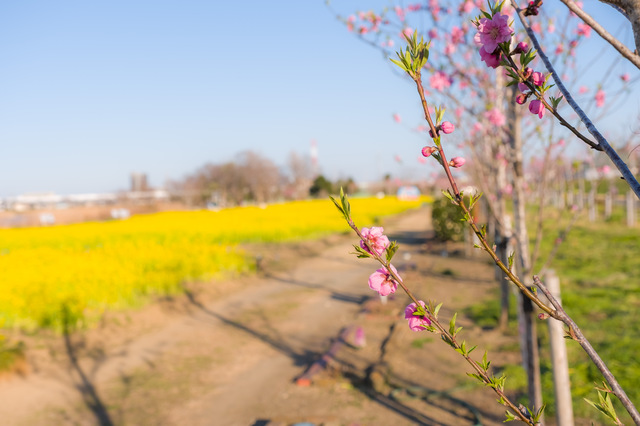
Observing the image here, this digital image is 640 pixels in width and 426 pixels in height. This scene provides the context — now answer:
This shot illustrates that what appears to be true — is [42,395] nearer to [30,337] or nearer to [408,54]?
[30,337]

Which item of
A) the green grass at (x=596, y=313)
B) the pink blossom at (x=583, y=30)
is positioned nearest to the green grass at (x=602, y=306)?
the green grass at (x=596, y=313)

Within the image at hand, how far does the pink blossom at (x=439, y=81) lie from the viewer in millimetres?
4994

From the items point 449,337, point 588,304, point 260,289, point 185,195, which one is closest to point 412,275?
point 260,289

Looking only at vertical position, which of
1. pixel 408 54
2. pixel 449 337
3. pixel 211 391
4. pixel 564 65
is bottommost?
pixel 211 391

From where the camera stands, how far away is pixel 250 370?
584 cm

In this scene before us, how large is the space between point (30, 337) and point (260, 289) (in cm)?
449

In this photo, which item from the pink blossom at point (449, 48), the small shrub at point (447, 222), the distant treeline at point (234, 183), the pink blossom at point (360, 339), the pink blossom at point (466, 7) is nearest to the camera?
the pink blossom at point (466, 7)

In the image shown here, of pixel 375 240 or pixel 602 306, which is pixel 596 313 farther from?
pixel 375 240

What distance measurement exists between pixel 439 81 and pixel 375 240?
162 inches

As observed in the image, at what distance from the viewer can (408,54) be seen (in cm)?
104

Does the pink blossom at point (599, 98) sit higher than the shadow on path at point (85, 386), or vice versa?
the pink blossom at point (599, 98)

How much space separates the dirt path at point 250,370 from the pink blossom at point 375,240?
129 inches

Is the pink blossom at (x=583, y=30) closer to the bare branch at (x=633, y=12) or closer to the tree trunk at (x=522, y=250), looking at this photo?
the tree trunk at (x=522, y=250)

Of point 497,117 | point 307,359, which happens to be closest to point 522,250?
point 497,117
